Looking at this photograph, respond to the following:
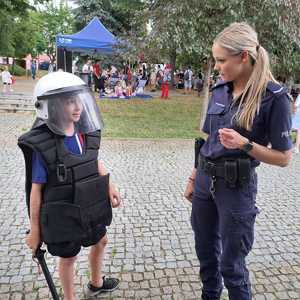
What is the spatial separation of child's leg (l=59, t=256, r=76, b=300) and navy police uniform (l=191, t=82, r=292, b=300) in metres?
0.94

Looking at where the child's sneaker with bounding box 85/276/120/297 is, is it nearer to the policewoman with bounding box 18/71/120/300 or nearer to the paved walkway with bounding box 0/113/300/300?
the paved walkway with bounding box 0/113/300/300

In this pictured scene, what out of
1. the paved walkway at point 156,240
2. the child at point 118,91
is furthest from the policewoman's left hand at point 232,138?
the child at point 118,91

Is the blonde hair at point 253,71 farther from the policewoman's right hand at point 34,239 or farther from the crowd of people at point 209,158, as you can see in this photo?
the policewoman's right hand at point 34,239

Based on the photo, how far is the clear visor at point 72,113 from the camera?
7.73 feet

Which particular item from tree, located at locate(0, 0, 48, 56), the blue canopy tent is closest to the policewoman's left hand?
the blue canopy tent

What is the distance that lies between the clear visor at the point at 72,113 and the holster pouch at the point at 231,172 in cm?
94

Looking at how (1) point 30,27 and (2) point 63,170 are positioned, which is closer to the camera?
(2) point 63,170

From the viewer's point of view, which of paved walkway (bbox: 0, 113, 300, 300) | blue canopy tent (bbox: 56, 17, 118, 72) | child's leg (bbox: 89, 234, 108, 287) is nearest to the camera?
child's leg (bbox: 89, 234, 108, 287)

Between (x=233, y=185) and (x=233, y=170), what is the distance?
0.10 metres

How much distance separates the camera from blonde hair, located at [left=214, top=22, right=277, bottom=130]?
215cm

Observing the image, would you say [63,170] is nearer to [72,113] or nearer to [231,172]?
[72,113]

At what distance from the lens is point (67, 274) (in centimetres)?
269

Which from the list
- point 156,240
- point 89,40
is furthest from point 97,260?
point 89,40

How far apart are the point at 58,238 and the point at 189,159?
5.53 meters
